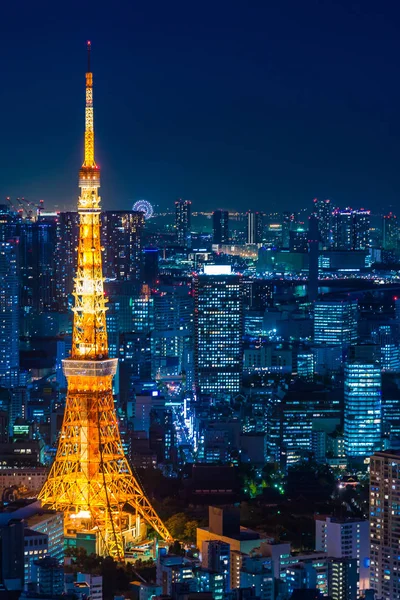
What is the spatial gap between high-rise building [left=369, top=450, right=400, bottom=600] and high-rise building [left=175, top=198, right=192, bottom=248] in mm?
31658

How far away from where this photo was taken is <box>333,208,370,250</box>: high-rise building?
53.8 metres

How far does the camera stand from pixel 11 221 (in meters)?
37.4

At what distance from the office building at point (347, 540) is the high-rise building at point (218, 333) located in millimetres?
12759

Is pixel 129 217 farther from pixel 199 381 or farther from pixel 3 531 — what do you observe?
pixel 3 531

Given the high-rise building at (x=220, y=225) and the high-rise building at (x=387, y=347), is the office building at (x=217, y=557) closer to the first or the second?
the high-rise building at (x=387, y=347)

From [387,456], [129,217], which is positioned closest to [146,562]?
[387,456]

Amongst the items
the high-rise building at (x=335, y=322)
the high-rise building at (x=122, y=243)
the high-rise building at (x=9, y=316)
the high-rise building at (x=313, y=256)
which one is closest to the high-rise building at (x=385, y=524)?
the high-rise building at (x=9, y=316)

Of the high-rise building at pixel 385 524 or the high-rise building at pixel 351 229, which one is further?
the high-rise building at pixel 351 229

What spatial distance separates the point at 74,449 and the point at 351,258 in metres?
36.3

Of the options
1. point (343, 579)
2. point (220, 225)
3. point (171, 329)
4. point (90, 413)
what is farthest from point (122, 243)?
point (343, 579)

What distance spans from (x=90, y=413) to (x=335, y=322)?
18.9m

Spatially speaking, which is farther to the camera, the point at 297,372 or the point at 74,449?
the point at 297,372

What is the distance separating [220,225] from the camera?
2009 inches

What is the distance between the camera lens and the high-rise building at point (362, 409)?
24734 millimetres
